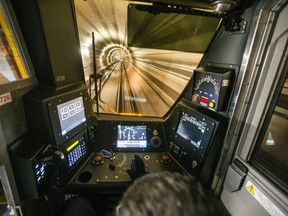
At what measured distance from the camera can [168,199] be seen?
417 mm

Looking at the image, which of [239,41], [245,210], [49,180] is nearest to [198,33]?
[239,41]

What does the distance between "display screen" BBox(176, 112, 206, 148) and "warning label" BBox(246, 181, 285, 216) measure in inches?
16.6

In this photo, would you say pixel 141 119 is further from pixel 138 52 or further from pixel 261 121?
pixel 261 121

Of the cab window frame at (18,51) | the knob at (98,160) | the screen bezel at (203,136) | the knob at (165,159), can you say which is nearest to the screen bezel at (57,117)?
the cab window frame at (18,51)

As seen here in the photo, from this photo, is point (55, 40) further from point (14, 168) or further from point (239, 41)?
point (239, 41)

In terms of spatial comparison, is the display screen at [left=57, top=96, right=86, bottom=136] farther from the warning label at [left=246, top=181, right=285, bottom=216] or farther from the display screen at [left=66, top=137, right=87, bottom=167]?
the warning label at [left=246, top=181, right=285, bottom=216]

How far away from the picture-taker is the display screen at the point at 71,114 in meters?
1.21

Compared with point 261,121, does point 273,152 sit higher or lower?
lower

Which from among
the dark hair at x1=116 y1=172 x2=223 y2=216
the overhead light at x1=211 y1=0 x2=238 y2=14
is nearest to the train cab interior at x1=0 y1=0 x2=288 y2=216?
the overhead light at x1=211 y1=0 x2=238 y2=14

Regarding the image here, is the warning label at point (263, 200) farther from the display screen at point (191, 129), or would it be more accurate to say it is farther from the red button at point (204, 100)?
the red button at point (204, 100)

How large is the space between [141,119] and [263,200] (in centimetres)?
121

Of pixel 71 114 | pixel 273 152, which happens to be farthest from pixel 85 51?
pixel 273 152

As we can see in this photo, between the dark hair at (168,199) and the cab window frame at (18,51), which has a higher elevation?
the cab window frame at (18,51)

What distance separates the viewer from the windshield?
1.56 metres
